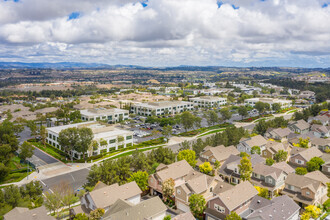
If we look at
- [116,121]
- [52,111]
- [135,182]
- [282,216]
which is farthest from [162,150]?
[52,111]

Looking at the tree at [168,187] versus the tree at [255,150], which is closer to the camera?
the tree at [168,187]

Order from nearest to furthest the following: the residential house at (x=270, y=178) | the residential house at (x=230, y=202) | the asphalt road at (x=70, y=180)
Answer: the residential house at (x=230, y=202), the residential house at (x=270, y=178), the asphalt road at (x=70, y=180)

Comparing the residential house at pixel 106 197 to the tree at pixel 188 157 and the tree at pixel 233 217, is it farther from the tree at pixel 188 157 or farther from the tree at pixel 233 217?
the tree at pixel 188 157

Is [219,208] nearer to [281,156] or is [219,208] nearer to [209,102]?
[281,156]

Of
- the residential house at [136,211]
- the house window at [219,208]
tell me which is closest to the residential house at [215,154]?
the house window at [219,208]

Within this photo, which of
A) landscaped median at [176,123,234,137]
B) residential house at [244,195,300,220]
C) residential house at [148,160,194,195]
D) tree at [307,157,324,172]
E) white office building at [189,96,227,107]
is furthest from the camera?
white office building at [189,96,227,107]

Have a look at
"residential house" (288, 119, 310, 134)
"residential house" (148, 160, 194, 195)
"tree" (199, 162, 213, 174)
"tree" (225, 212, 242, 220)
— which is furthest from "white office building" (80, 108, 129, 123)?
"tree" (225, 212, 242, 220)

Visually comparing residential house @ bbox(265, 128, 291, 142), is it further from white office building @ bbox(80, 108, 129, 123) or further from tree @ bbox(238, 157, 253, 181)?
white office building @ bbox(80, 108, 129, 123)

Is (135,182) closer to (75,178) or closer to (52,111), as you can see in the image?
(75,178)
